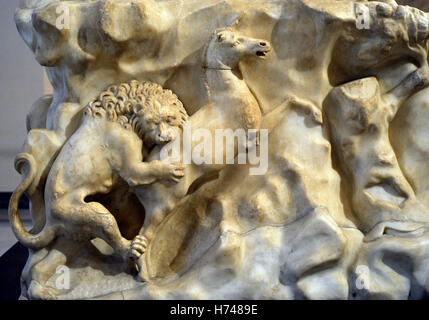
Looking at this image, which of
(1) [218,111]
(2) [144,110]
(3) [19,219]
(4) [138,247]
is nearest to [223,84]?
(1) [218,111]

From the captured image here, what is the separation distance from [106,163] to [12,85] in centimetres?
208

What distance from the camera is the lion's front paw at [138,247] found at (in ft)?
6.19

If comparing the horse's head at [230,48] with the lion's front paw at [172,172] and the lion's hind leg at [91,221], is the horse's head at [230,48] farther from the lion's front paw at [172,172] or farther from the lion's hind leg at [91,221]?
the lion's hind leg at [91,221]

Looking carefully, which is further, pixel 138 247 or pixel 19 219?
pixel 19 219

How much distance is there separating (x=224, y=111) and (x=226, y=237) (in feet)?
1.58

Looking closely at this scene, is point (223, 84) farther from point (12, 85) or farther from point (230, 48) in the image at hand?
point (12, 85)

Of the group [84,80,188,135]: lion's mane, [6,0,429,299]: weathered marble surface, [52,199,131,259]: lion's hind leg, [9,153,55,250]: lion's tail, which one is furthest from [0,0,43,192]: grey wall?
[52,199,131,259]: lion's hind leg

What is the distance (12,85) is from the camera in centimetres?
365

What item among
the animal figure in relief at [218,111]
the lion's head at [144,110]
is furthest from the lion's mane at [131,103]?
the animal figure in relief at [218,111]

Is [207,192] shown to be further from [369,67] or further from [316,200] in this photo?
[369,67]

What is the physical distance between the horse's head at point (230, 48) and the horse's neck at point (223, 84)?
0.08 ft
